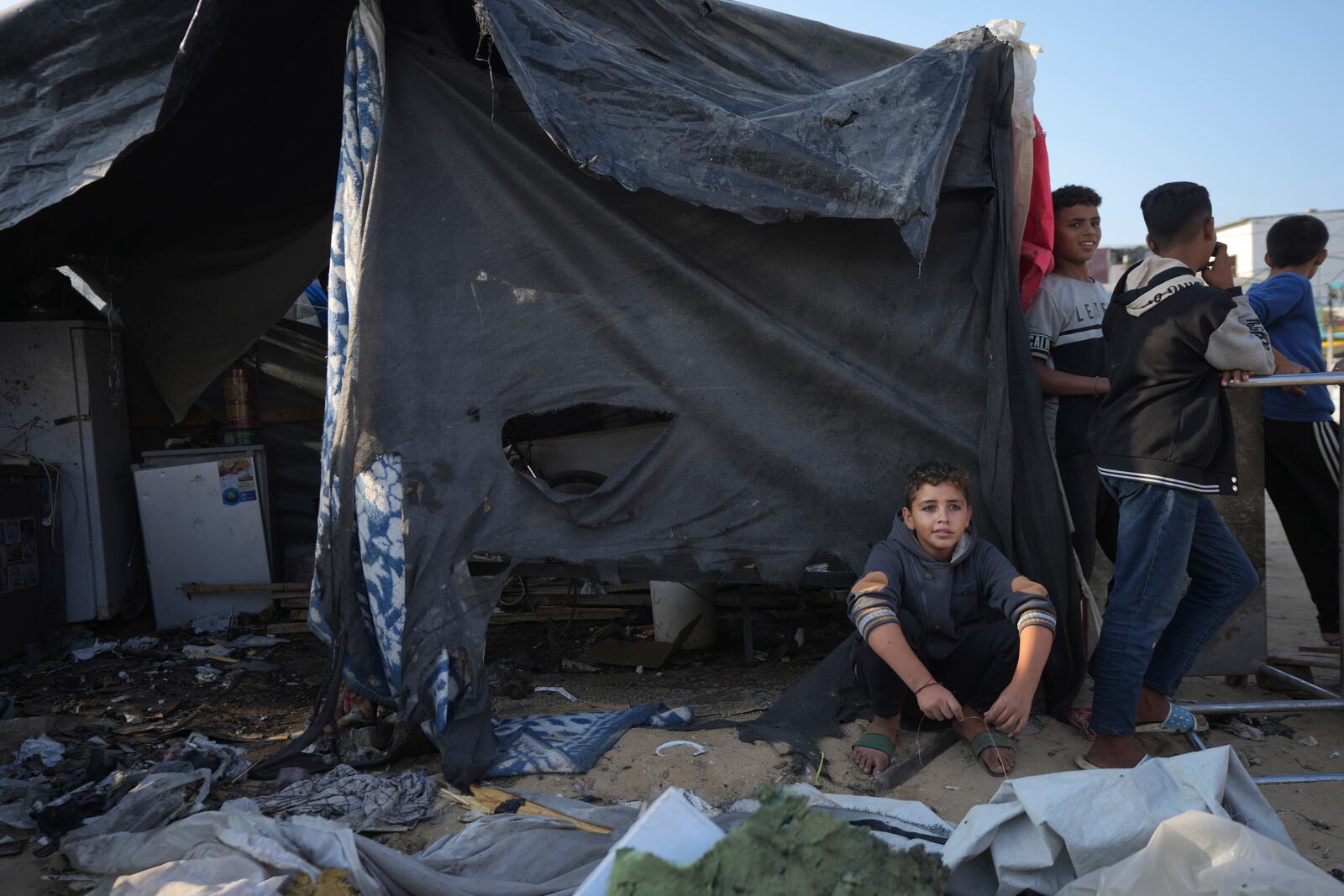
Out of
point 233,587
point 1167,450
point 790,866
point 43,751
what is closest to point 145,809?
point 43,751

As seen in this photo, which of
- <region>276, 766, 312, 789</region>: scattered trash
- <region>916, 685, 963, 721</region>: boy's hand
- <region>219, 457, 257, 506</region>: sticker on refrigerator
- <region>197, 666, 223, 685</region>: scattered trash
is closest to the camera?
<region>916, 685, 963, 721</region>: boy's hand

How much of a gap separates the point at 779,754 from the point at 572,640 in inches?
98.2

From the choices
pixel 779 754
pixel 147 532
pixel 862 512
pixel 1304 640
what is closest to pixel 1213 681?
pixel 1304 640

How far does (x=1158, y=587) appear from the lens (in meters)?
3.27

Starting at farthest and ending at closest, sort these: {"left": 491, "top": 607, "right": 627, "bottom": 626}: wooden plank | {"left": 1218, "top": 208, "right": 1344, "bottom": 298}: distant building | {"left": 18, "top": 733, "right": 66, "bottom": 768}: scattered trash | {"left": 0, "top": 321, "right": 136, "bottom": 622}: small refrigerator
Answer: {"left": 1218, "top": 208, "right": 1344, "bottom": 298}: distant building, {"left": 0, "top": 321, "right": 136, "bottom": 622}: small refrigerator, {"left": 491, "top": 607, "right": 627, "bottom": 626}: wooden plank, {"left": 18, "top": 733, "right": 66, "bottom": 768}: scattered trash

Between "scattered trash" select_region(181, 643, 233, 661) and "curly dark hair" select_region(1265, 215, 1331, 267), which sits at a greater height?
"curly dark hair" select_region(1265, 215, 1331, 267)

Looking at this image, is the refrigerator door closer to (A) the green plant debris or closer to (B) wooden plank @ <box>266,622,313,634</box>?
(B) wooden plank @ <box>266,622,313,634</box>

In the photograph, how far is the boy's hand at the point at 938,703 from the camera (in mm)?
2988

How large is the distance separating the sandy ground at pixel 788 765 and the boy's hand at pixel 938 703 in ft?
1.20

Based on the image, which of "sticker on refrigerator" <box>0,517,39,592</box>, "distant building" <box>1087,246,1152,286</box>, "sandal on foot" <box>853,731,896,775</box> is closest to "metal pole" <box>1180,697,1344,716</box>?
"sandal on foot" <box>853,731,896,775</box>

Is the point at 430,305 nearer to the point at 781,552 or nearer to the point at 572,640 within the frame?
the point at 781,552

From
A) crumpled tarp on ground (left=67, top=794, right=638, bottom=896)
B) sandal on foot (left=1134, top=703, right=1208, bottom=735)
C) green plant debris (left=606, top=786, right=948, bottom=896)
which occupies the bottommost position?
sandal on foot (left=1134, top=703, right=1208, bottom=735)

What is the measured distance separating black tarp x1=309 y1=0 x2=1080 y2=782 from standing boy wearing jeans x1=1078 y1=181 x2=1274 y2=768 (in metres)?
0.39

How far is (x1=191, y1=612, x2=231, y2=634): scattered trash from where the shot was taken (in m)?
6.27
